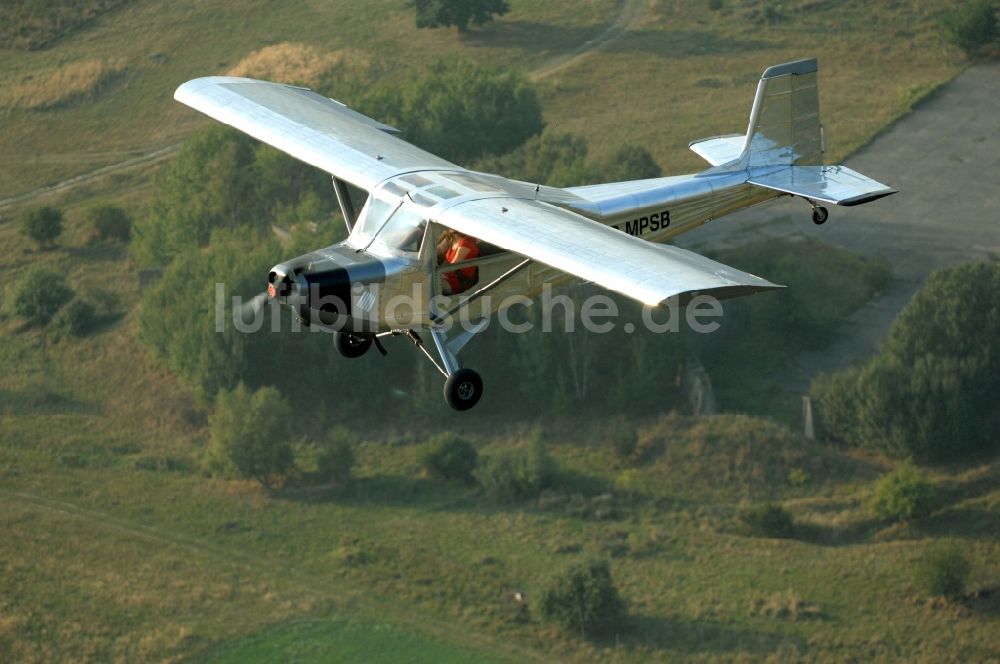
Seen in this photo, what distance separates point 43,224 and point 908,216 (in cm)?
4054

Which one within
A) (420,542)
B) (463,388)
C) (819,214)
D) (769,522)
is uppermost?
(819,214)

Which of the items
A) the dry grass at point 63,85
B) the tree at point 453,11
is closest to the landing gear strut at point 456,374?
the dry grass at point 63,85

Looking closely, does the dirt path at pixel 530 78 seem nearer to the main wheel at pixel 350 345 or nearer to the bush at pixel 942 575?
the bush at pixel 942 575

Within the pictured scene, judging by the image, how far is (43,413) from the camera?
A: 66.4m

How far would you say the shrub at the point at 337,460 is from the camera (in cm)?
6288

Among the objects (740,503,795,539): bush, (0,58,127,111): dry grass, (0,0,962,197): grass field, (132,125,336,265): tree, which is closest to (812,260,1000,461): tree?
(740,503,795,539): bush

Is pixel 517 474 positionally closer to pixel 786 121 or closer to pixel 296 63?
pixel 786 121

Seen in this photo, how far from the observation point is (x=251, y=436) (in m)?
63.3

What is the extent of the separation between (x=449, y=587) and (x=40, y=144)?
153 feet

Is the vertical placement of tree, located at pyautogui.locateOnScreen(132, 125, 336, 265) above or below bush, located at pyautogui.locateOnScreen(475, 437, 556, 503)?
above

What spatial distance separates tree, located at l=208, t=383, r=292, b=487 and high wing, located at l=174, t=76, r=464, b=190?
26.8 metres

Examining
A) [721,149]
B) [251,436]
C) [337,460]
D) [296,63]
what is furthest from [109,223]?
[721,149]

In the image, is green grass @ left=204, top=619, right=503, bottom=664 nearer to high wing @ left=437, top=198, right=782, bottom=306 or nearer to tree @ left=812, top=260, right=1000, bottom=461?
tree @ left=812, top=260, right=1000, bottom=461

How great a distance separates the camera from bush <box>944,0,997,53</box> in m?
91.0
